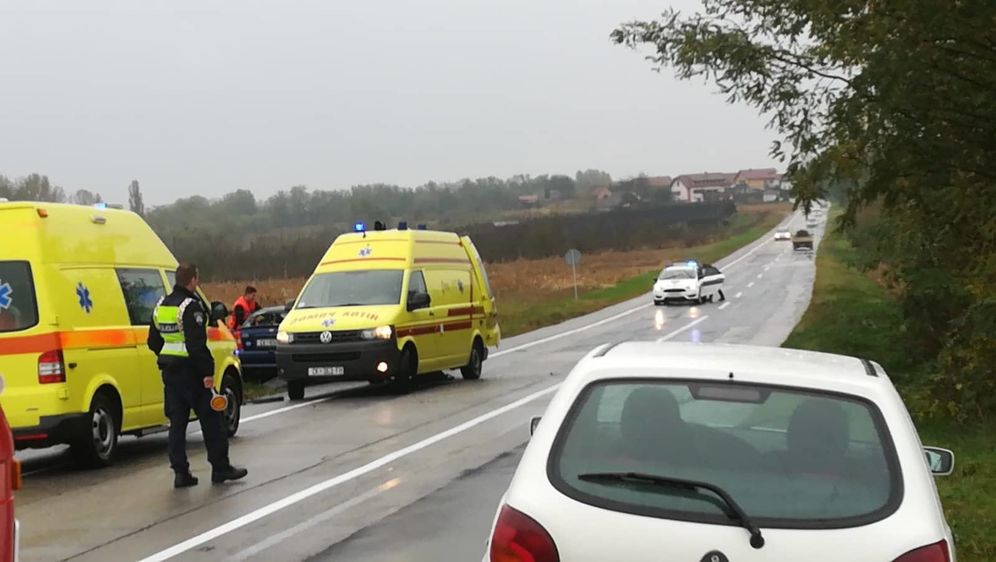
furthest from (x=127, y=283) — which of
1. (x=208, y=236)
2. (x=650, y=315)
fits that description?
(x=208, y=236)

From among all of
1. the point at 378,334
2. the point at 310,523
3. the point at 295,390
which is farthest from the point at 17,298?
the point at 295,390

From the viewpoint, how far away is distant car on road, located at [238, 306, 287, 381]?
20.1m

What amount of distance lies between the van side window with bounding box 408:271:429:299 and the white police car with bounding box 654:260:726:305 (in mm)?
27263

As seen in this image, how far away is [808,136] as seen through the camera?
1278 cm

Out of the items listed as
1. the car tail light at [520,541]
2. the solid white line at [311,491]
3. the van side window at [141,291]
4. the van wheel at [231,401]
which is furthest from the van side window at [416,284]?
the car tail light at [520,541]

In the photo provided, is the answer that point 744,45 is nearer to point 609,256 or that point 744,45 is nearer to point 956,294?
point 956,294

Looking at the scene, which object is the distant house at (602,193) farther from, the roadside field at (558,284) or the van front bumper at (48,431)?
the van front bumper at (48,431)

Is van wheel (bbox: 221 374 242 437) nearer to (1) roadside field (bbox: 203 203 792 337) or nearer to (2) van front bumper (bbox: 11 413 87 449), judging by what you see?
(2) van front bumper (bbox: 11 413 87 449)

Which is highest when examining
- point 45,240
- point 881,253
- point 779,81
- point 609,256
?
A: point 779,81

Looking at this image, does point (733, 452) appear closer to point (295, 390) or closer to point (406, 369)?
point (406, 369)

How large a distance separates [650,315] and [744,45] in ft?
87.9

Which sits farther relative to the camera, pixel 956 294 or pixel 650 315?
pixel 650 315

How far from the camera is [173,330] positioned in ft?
32.9

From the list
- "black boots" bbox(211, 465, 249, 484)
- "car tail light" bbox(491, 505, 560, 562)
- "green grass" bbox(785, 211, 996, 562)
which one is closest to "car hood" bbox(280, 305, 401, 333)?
"green grass" bbox(785, 211, 996, 562)
